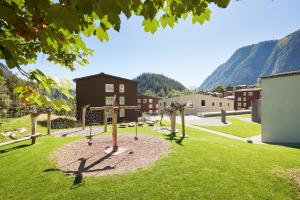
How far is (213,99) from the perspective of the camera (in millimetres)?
58500

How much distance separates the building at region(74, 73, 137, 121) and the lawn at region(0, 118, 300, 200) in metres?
32.1

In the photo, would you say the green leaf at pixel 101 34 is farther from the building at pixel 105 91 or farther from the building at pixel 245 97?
the building at pixel 245 97

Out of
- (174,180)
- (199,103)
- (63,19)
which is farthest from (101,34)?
(199,103)

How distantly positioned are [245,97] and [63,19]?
285ft

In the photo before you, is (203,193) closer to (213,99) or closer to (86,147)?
(86,147)

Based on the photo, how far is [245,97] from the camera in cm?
8181

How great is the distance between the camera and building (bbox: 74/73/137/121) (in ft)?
146

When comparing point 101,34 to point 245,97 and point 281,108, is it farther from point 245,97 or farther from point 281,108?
point 245,97

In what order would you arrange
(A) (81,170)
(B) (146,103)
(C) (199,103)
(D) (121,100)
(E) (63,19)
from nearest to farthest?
(E) (63,19) → (A) (81,170) → (D) (121,100) → (C) (199,103) → (B) (146,103)

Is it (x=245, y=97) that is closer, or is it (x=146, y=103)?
(x=245, y=97)

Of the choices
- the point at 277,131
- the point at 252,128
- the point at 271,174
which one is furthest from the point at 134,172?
the point at 252,128

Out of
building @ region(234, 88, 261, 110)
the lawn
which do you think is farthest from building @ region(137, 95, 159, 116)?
the lawn

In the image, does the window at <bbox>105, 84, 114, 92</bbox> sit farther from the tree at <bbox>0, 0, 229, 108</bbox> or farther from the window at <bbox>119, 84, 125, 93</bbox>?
the tree at <bbox>0, 0, 229, 108</bbox>

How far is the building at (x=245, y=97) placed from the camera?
78.6m
